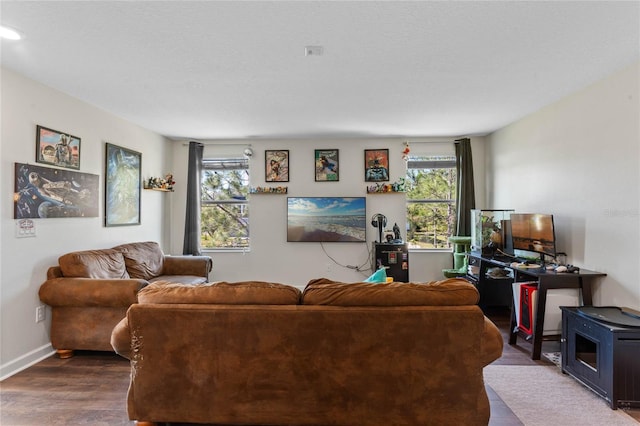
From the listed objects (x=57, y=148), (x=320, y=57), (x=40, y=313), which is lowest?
(x=40, y=313)

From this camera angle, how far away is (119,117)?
4105mm

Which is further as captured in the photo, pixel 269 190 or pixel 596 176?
pixel 269 190

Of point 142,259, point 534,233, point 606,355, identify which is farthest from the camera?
point 142,259

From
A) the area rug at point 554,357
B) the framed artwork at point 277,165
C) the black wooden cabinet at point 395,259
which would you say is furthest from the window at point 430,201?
the area rug at point 554,357

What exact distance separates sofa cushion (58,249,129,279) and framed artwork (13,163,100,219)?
44cm

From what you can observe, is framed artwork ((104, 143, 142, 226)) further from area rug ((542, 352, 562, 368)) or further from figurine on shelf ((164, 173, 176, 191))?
area rug ((542, 352, 562, 368))

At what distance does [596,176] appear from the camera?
9.75 ft

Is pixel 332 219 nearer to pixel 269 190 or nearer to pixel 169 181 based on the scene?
pixel 269 190

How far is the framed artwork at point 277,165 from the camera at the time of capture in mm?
5375

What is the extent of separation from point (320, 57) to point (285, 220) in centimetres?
321

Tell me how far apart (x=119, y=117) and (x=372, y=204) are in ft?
12.3

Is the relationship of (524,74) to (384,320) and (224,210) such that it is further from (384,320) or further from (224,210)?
(224,210)

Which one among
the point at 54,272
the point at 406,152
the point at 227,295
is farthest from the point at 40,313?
the point at 406,152

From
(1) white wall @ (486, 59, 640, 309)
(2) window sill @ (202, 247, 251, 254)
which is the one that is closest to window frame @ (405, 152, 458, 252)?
(1) white wall @ (486, 59, 640, 309)
